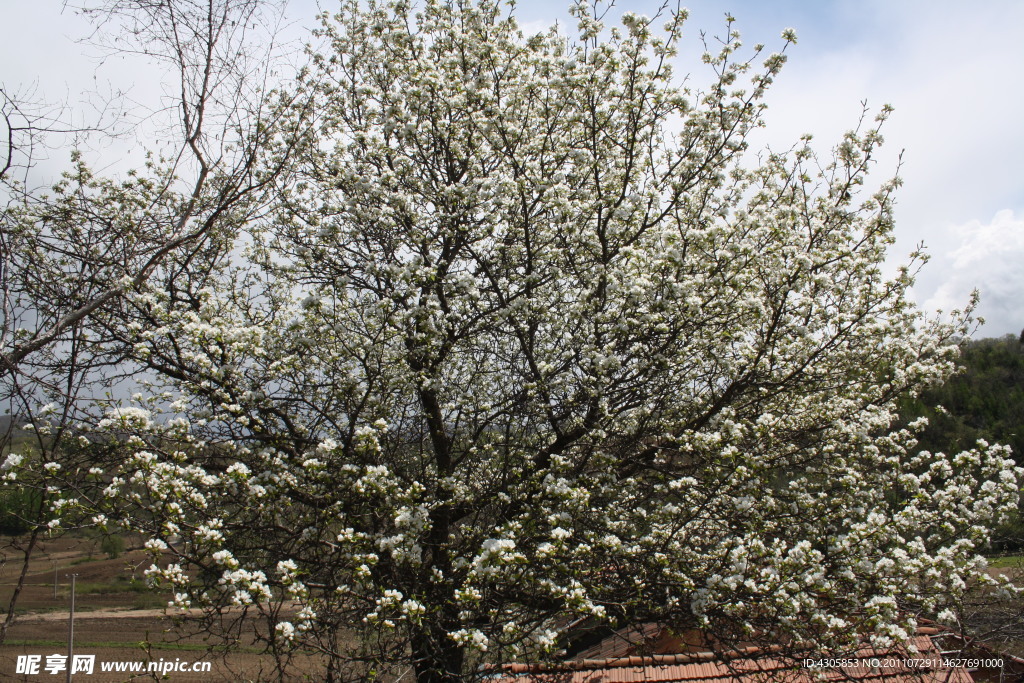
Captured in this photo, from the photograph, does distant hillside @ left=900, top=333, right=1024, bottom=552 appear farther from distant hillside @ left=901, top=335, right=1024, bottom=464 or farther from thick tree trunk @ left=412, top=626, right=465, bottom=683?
thick tree trunk @ left=412, top=626, right=465, bottom=683

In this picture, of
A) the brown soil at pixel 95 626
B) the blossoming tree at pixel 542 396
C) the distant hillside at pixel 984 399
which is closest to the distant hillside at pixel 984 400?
the distant hillside at pixel 984 399

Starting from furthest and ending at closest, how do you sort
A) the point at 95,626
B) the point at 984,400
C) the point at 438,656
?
the point at 984,400
the point at 95,626
the point at 438,656

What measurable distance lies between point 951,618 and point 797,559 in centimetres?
133

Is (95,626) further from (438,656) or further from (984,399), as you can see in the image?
(984,399)

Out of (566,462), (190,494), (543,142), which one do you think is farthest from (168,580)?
(543,142)

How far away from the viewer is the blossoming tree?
5.04 m

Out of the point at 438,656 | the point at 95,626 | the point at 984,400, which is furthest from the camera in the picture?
the point at 984,400

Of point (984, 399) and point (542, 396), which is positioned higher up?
point (984, 399)

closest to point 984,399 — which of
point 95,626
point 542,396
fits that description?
point 542,396

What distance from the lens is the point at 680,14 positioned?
251 inches

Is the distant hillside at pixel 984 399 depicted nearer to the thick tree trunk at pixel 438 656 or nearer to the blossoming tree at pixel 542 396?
the blossoming tree at pixel 542 396

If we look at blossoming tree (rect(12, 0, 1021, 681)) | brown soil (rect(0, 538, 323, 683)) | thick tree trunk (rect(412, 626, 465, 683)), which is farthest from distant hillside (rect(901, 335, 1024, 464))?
brown soil (rect(0, 538, 323, 683))

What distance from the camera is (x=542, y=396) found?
6395 millimetres

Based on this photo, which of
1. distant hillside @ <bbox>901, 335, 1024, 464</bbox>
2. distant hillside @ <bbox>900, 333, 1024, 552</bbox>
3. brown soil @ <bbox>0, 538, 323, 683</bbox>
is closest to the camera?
brown soil @ <bbox>0, 538, 323, 683</bbox>
